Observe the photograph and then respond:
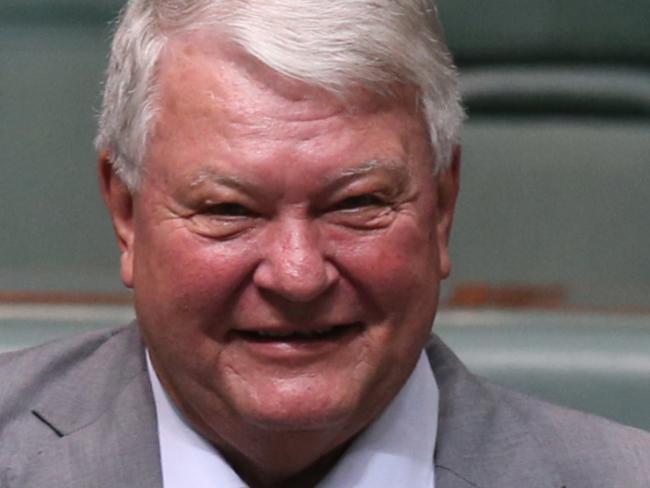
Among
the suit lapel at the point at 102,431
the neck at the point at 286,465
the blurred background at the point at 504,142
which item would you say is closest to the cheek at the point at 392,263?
the neck at the point at 286,465

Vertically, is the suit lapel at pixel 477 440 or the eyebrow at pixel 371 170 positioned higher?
the eyebrow at pixel 371 170

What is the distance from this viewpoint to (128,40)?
3.73ft

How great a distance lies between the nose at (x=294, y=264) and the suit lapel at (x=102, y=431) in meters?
0.21

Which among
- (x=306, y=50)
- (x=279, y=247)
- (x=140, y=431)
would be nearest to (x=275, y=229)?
(x=279, y=247)

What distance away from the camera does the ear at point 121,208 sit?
46.0 inches

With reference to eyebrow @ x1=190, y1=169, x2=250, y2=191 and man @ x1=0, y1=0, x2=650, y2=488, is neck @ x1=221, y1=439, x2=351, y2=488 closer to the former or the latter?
man @ x1=0, y1=0, x2=650, y2=488

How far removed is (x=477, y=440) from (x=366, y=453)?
106mm

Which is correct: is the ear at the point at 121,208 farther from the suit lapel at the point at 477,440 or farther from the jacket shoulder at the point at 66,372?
the suit lapel at the point at 477,440

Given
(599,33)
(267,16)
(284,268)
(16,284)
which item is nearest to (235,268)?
(284,268)

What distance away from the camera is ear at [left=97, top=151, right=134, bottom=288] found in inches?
46.0

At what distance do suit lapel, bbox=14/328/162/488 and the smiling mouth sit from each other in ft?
0.54

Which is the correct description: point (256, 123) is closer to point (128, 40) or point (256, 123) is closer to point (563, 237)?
point (128, 40)

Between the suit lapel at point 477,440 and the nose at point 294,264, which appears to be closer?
the nose at point 294,264

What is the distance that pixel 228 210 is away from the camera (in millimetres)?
1087
